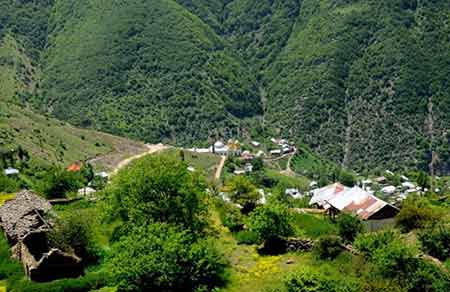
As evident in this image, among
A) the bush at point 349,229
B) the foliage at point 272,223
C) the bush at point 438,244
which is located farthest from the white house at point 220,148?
the bush at point 438,244

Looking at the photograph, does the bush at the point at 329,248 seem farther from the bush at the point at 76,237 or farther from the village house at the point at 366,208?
the village house at the point at 366,208

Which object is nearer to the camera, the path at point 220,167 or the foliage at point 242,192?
the foliage at point 242,192

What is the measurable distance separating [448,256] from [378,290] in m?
7.73

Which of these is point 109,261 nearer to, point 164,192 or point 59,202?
point 164,192

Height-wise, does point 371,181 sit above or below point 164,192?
below

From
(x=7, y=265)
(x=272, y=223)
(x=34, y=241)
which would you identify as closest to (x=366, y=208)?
(x=272, y=223)

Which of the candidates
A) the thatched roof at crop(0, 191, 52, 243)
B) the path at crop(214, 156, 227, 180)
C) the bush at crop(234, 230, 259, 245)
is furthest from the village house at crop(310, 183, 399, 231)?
the path at crop(214, 156, 227, 180)

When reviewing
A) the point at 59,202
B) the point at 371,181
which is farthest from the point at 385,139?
the point at 59,202

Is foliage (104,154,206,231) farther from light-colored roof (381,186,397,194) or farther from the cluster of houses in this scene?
light-colored roof (381,186,397,194)

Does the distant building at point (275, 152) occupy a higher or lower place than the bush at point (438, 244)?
lower

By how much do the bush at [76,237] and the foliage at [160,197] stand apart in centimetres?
268

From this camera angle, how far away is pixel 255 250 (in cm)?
3806

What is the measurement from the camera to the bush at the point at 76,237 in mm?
36391

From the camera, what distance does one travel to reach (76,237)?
36.6 m
